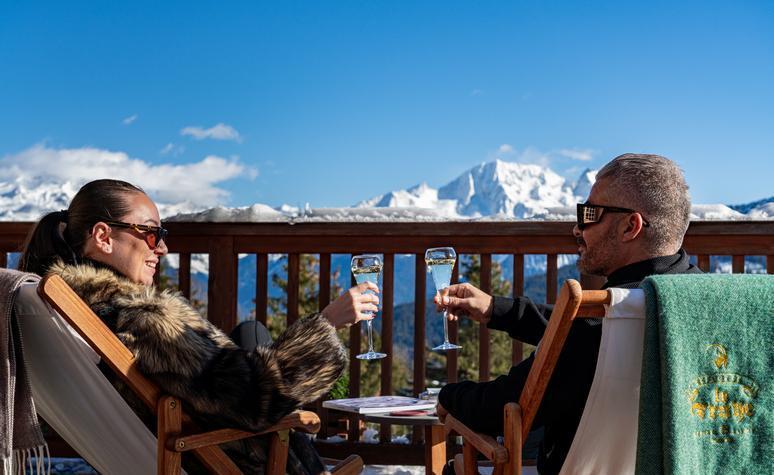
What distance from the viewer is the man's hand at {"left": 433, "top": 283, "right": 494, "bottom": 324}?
8.90ft

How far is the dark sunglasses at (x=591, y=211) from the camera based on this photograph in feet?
7.64

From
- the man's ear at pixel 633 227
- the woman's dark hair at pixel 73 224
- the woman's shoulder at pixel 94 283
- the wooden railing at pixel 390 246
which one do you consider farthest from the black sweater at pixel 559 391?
the wooden railing at pixel 390 246

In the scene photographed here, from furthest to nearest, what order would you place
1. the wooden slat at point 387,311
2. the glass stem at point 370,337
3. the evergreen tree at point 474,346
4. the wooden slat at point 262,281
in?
the evergreen tree at point 474,346 → the wooden slat at point 262,281 → the wooden slat at point 387,311 → the glass stem at point 370,337

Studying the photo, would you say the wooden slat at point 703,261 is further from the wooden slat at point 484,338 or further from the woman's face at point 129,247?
the woman's face at point 129,247

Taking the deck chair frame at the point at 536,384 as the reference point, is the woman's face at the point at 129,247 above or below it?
above

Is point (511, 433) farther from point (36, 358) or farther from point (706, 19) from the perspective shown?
point (706, 19)

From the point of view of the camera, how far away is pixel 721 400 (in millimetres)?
1816

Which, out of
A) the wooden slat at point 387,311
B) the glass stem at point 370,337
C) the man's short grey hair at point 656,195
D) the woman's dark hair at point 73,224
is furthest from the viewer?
the wooden slat at point 387,311

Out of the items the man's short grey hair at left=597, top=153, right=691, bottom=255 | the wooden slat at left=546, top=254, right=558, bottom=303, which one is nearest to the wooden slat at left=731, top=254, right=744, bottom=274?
the wooden slat at left=546, top=254, right=558, bottom=303

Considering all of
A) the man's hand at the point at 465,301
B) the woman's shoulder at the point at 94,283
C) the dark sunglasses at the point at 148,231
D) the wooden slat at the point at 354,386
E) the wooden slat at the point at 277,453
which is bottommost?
the wooden slat at the point at 354,386

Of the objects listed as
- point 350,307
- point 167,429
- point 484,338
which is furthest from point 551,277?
point 167,429

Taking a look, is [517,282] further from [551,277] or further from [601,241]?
[601,241]

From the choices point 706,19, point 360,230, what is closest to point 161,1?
point 706,19

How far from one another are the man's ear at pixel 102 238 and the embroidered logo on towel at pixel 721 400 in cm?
171
